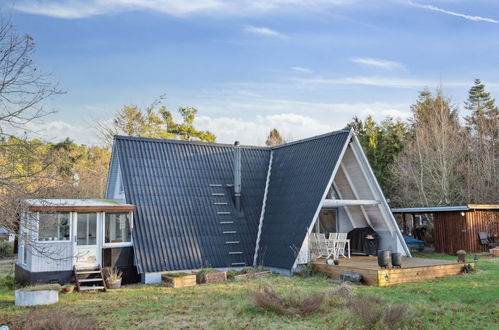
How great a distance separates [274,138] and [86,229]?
118 feet

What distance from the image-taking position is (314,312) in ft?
29.0

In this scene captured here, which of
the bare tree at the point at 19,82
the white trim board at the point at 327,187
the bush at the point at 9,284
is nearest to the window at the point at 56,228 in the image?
the bush at the point at 9,284

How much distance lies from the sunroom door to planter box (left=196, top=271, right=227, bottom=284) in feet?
10.1

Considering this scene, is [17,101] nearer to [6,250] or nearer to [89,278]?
[89,278]

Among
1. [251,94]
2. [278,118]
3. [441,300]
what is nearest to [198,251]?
[441,300]

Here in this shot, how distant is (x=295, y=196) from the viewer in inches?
587

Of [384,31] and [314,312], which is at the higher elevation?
[384,31]

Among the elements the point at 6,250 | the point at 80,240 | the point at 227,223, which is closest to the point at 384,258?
the point at 227,223

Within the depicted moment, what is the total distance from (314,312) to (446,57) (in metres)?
18.0

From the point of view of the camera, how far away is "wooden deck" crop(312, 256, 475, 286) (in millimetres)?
11898

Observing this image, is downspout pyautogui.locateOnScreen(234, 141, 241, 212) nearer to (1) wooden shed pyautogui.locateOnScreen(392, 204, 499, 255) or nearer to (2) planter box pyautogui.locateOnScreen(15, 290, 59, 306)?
(2) planter box pyautogui.locateOnScreen(15, 290, 59, 306)

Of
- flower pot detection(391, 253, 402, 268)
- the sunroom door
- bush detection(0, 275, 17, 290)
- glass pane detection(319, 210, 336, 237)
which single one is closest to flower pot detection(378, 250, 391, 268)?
flower pot detection(391, 253, 402, 268)

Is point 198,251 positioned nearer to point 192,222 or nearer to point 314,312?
point 192,222

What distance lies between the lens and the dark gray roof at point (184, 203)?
13688mm
